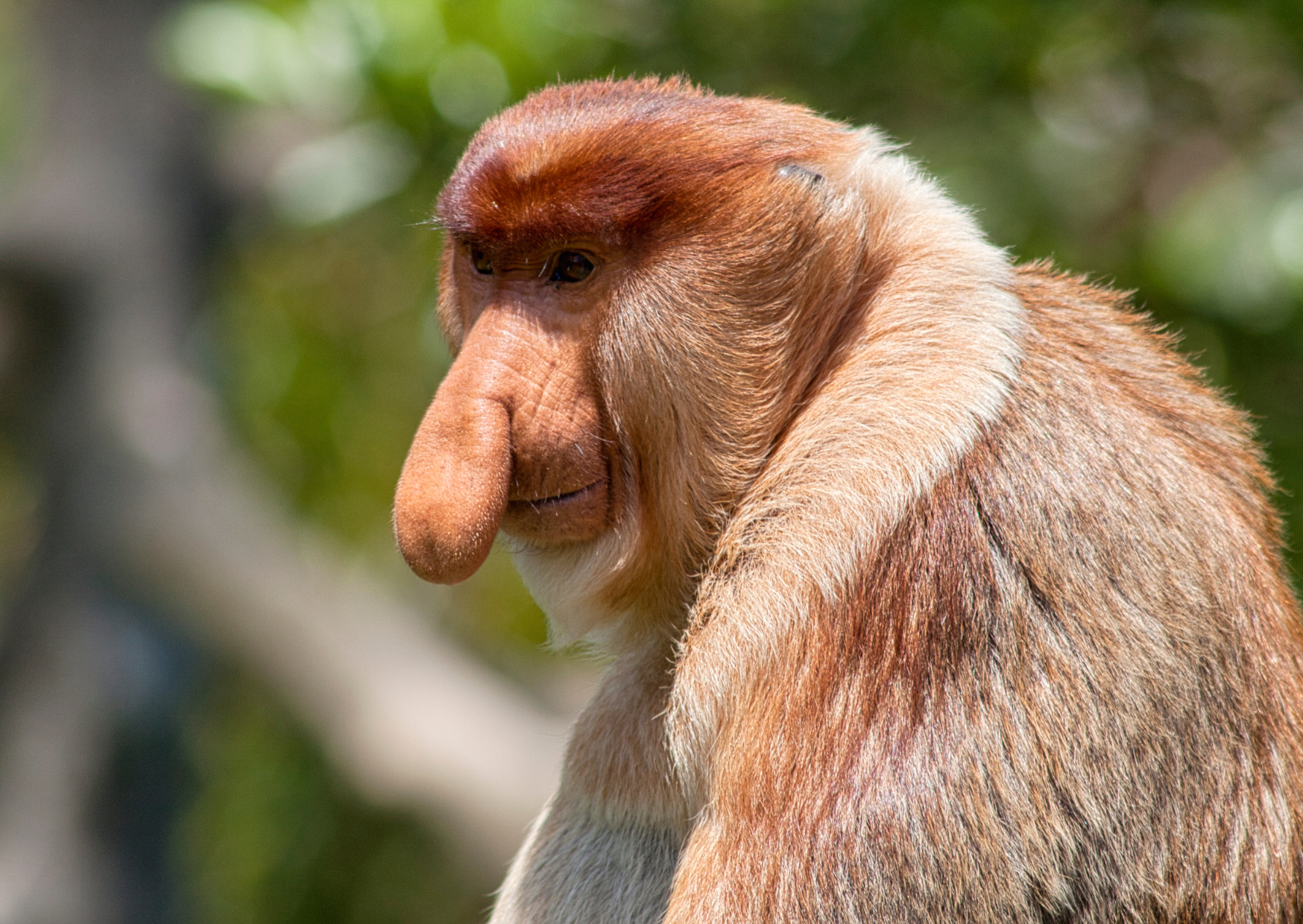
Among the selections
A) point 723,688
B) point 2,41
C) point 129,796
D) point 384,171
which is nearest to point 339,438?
point 129,796

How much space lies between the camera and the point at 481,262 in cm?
252

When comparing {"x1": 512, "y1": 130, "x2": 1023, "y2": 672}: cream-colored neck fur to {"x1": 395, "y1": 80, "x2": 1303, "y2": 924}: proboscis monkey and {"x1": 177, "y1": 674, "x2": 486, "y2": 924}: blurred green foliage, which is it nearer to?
{"x1": 395, "y1": 80, "x2": 1303, "y2": 924}: proboscis monkey

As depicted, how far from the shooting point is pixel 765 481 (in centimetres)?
228

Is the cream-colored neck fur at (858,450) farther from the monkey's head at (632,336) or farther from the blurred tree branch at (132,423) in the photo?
the blurred tree branch at (132,423)

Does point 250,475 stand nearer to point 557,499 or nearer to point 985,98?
point 985,98

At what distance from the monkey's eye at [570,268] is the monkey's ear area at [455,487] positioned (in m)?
0.27

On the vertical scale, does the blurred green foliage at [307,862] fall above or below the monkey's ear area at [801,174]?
below

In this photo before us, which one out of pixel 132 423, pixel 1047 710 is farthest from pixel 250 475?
pixel 1047 710

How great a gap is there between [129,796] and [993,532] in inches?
279

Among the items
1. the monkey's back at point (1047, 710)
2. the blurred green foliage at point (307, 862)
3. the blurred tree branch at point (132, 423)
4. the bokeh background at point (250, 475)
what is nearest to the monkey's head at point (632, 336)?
the monkey's back at point (1047, 710)

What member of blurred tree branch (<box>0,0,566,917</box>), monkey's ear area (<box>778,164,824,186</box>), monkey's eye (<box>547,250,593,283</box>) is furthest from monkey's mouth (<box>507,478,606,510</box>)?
blurred tree branch (<box>0,0,566,917</box>)

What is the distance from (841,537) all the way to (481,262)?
888mm

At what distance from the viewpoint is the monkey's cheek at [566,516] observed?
7.74 ft

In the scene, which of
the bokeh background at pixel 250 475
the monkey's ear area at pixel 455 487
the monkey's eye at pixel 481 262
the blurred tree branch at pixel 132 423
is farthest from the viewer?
the blurred tree branch at pixel 132 423
